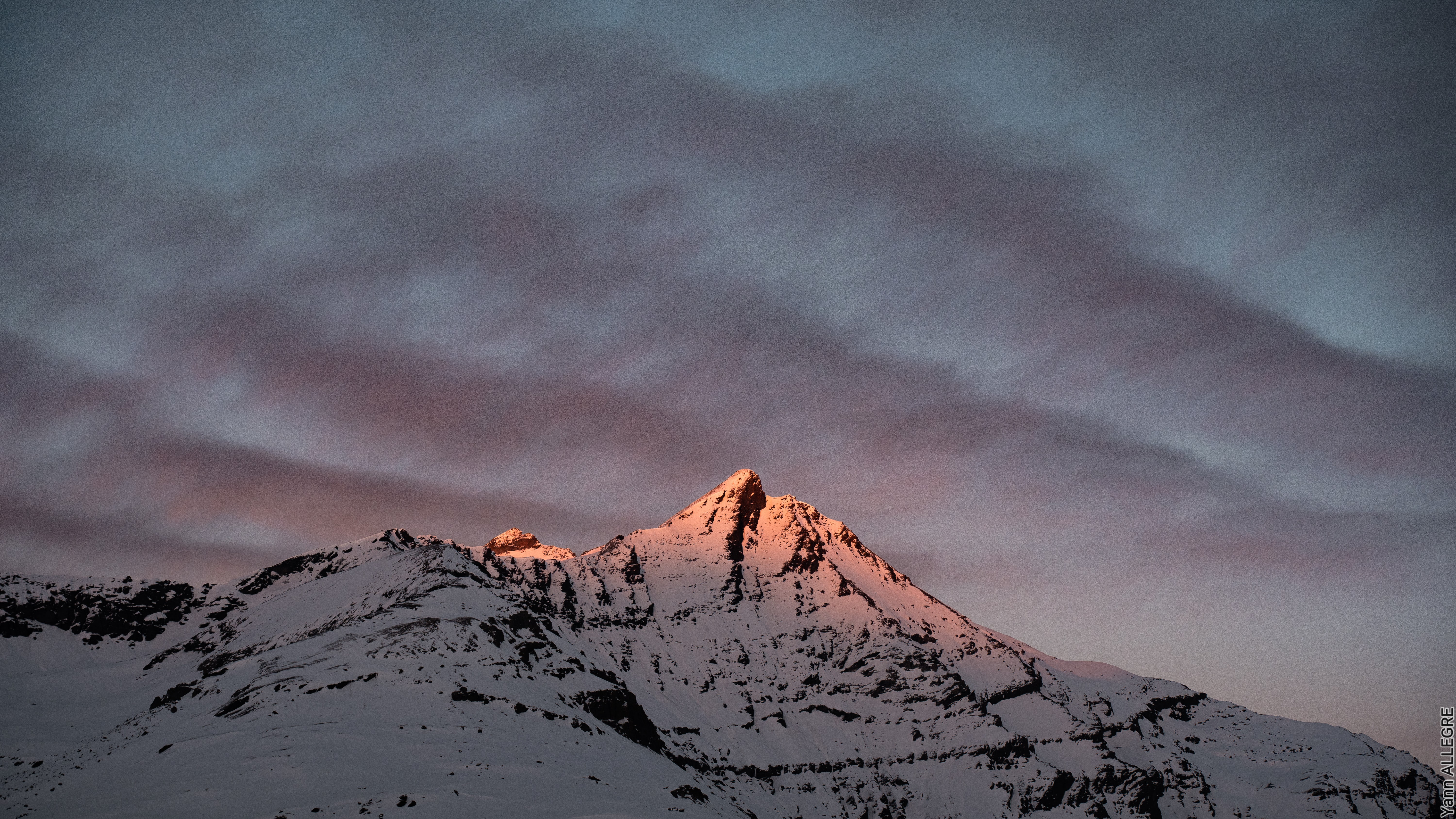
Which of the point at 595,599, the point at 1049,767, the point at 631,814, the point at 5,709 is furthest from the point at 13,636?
Result: the point at 1049,767

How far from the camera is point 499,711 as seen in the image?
71125mm

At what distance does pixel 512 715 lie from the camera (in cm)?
7138

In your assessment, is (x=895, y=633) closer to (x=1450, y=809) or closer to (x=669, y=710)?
(x=669, y=710)

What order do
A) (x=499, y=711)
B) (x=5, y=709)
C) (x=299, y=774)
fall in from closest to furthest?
(x=299, y=774)
(x=499, y=711)
(x=5, y=709)

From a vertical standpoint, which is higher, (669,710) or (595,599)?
(595,599)

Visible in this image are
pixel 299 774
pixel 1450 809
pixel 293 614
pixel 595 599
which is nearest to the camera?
pixel 299 774

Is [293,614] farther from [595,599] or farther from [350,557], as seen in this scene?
[595,599]

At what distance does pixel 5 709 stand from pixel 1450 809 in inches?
9761

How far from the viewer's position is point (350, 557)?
15262 centimetres

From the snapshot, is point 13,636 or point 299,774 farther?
point 13,636

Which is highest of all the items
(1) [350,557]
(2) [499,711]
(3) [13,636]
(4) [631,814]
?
(1) [350,557]

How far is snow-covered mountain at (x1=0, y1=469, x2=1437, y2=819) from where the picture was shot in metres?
51.3

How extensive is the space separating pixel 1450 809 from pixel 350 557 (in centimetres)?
22107

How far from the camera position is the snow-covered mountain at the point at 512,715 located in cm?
5134
